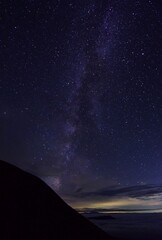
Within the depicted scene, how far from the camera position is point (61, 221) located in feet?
141

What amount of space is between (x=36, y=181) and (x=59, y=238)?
15.5 meters

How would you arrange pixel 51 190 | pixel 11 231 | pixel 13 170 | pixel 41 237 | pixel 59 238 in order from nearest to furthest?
1. pixel 11 231
2. pixel 41 237
3. pixel 59 238
4. pixel 13 170
5. pixel 51 190

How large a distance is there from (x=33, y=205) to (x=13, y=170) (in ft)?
28.8

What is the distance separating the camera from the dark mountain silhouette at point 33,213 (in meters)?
33.8

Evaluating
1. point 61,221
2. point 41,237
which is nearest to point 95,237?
point 61,221

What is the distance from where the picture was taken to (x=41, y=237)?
34.8 m

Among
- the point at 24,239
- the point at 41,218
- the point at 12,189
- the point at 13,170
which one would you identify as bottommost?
the point at 24,239

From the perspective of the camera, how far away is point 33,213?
3925cm

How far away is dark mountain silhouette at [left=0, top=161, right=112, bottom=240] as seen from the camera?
111 ft

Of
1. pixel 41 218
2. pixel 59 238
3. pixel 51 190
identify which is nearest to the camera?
pixel 59 238

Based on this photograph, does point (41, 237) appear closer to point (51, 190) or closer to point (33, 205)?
point (33, 205)

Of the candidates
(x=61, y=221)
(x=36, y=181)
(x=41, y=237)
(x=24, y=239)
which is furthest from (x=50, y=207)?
(x=24, y=239)

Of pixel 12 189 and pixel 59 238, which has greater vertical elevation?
pixel 12 189

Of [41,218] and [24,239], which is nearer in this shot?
[24,239]
